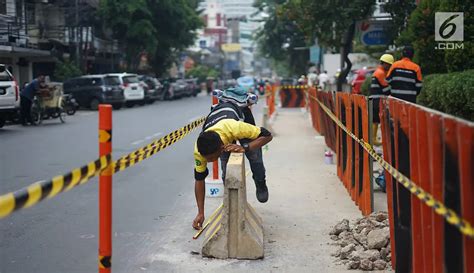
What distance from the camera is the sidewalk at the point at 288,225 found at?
5609mm

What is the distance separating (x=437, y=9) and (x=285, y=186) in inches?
186

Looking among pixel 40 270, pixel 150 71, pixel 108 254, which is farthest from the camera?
pixel 150 71

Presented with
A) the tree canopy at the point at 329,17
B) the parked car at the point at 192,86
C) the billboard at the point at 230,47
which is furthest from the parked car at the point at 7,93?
the billboard at the point at 230,47

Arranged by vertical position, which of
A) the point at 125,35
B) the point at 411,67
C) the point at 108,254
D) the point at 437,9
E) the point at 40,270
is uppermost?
the point at 125,35

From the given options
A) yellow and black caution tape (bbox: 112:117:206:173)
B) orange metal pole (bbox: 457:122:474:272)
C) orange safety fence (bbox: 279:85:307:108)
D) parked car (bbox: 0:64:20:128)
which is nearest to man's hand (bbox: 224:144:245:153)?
yellow and black caution tape (bbox: 112:117:206:173)

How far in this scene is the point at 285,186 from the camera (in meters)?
9.62

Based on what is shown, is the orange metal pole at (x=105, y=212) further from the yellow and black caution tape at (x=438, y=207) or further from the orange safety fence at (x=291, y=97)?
the orange safety fence at (x=291, y=97)

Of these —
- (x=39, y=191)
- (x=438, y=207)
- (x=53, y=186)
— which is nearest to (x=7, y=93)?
(x=53, y=186)

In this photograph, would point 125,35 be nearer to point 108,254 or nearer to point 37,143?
point 37,143

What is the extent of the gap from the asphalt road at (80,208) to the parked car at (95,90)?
1473 cm

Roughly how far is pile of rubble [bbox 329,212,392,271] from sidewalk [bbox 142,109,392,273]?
0.40 ft

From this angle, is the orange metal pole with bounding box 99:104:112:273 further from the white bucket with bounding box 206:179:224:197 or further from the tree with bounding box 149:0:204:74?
the tree with bounding box 149:0:204:74

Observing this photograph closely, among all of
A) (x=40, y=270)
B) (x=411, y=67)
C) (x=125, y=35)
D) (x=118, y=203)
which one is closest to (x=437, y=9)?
(x=411, y=67)

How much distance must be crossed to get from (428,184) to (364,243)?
2.23 metres
